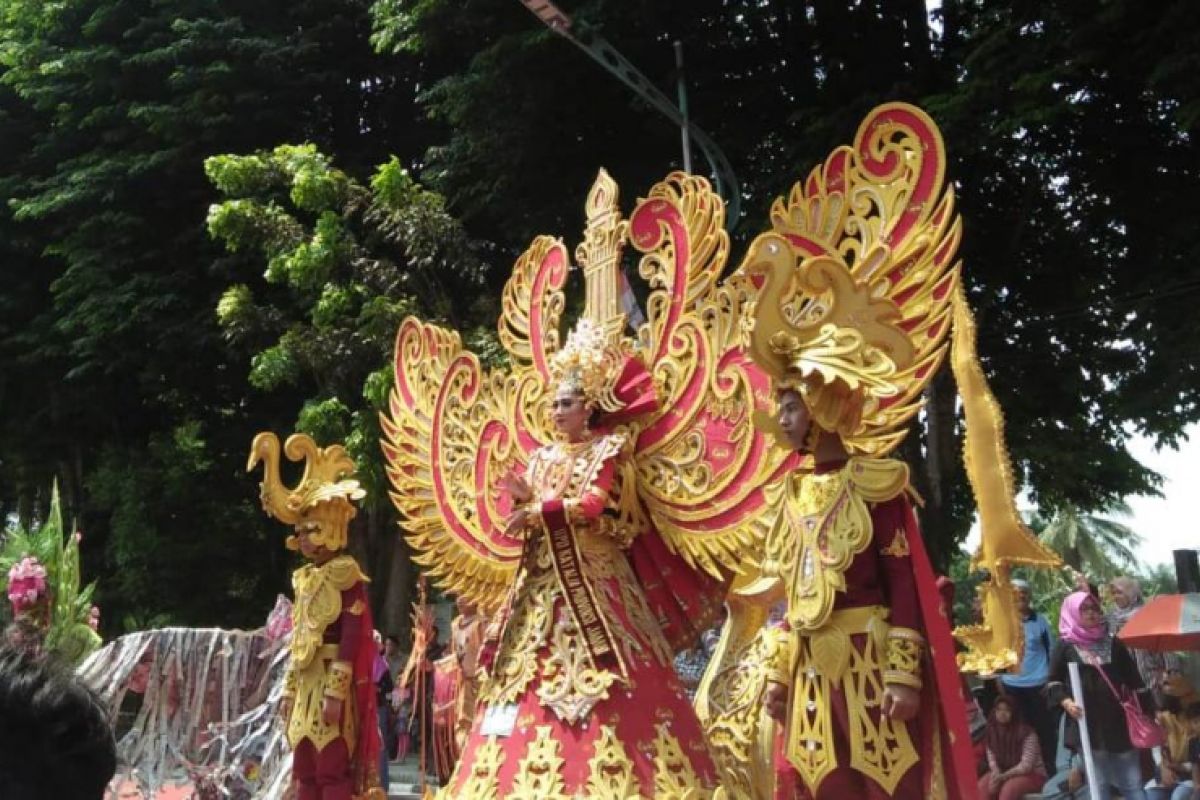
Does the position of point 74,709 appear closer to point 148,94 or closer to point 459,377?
point 459,377

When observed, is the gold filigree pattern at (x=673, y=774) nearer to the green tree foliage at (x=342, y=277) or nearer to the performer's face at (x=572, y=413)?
the performer's face at (x=572, y=413)

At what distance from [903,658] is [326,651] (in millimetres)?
3451

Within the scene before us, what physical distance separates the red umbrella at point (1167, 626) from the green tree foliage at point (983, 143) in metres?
2.58

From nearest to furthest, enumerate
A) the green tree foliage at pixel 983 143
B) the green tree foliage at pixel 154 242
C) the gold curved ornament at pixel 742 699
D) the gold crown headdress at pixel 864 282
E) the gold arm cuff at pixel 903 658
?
the gold arm cuff at pixel 903 658
the gold crown headdress at pixel 864 282
the gold curved ornament at pixel 742 699
the green tree foliage at pixel 983 143
the green tree foliage at pixel 154 242

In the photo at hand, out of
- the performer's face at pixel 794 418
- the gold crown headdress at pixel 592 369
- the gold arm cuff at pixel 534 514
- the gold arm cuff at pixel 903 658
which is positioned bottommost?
the gold arm cuff at pixel 903 658

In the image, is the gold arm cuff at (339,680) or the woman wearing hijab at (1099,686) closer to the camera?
the gold arm cuff at (339,680)

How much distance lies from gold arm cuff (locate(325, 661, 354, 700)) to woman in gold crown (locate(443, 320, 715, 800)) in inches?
42.8

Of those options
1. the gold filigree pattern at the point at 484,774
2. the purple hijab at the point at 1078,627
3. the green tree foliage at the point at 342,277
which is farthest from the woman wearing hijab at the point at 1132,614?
the green tree foliage at the point at 342,277

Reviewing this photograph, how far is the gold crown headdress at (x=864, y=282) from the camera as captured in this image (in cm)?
385

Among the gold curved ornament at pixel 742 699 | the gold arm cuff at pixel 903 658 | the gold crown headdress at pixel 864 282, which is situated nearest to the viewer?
the gold arm cuff at pixel 903 658

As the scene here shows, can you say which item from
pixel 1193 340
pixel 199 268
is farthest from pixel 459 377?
pixel 199 268

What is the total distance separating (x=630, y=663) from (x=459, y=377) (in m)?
2.03

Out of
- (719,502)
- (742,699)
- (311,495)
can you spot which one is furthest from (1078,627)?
(311,495)

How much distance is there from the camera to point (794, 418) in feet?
12.8
